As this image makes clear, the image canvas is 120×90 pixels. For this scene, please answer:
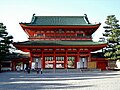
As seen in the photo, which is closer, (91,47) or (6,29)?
(91,47)

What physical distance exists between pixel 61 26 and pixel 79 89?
33196mm

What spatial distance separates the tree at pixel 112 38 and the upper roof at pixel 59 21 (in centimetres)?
522

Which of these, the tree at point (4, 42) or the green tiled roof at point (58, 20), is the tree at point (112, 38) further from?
the tree at point (4, 42)

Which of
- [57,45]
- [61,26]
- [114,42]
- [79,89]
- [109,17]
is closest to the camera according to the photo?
[79,89]

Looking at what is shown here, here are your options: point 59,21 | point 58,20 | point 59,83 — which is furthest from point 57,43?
point 59,83

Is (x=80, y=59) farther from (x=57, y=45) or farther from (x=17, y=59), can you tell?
(x=17, y=59)

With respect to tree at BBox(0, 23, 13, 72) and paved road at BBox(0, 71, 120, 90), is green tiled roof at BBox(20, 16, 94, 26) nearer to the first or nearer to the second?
tree at BBox(0, 23, 13, 72)

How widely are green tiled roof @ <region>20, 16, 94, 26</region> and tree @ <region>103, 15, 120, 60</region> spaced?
5.36m

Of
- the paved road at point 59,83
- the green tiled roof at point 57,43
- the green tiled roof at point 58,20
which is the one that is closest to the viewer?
the paved road at point 59,83

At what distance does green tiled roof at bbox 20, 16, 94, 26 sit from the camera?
181ft

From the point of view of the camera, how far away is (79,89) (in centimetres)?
1966

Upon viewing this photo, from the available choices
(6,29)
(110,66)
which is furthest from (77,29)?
(6,29)

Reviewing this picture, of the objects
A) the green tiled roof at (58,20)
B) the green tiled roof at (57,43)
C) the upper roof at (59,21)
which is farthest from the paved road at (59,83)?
the green tiled roof at (58,20)

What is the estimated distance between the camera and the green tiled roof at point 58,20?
55.0 metres
